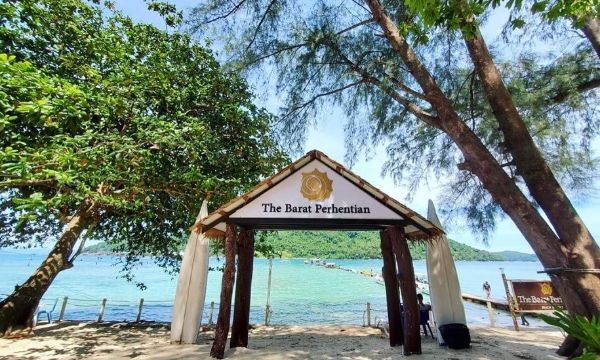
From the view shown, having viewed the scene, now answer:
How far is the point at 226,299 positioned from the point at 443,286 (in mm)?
4122

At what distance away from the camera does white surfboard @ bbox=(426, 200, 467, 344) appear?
632 centimetres

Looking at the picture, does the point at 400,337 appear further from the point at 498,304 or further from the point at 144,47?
the point at 498,304

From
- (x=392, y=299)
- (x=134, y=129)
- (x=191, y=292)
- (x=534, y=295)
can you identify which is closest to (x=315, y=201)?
(x=392, y=299)

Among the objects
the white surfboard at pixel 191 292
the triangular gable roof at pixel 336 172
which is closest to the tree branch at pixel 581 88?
the triangular gable roof at pixel 336 172

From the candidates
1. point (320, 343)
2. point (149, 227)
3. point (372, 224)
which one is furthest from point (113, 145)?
point (320, 343)

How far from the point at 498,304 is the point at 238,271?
19705 mm

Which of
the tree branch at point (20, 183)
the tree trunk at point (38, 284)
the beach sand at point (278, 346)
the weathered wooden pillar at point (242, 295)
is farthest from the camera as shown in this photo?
the tree trunk at point (38, 284)

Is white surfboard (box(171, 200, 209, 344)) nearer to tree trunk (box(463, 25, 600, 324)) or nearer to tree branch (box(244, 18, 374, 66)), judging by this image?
tree branch (box(244, 18, 374, 66))

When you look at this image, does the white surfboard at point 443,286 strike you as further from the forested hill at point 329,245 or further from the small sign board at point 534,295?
the forested hill at point 329,245

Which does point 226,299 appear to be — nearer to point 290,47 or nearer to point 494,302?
point 290,47

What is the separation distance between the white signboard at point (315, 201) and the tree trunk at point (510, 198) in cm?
157

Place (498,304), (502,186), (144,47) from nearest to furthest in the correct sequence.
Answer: (502,186) → (144,47) → (498,304)

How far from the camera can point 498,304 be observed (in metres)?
20.0

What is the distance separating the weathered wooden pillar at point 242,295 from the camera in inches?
256
